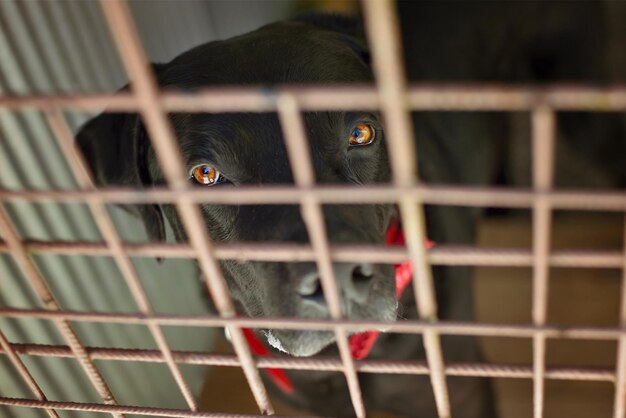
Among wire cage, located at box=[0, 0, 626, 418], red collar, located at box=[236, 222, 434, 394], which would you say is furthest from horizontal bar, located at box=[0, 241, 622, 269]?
red collar, located at box=[236, 222, 434, 394]

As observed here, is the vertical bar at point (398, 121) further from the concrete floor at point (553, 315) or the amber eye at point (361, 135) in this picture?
the concrete floor at point (553, 315)

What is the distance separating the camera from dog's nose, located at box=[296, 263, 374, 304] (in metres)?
0.76

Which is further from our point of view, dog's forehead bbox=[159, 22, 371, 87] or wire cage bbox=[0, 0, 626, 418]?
dog's forehead bbox=[159, 22, 371, 87]

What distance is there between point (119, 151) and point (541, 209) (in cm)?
101

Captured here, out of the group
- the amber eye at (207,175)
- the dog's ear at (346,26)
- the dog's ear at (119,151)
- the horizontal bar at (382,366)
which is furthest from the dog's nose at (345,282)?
the dog's ear at (346,26)

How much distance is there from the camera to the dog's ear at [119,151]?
1275 mm

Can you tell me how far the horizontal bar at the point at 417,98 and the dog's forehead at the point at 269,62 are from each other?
1.95 feet

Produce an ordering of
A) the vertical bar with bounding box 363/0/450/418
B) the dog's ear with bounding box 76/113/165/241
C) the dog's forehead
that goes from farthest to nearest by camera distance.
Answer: the dog's ear with bounding box 76/113/165/241 < the dog's forehead < the vertical bar with bounding box 363/0/450/418

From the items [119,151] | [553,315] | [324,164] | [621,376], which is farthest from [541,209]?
[553,315]

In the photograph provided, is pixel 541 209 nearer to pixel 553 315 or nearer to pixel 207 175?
pixel 207 175

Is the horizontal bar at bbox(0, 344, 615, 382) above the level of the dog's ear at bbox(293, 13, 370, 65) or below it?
below

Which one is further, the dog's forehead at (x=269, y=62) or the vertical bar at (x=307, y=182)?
the dog's forehead at (x=269, y=62)

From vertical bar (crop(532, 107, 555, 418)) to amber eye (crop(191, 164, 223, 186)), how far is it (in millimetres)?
674

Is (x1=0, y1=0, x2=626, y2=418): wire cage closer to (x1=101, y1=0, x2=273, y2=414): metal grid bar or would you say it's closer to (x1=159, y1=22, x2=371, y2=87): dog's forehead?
(x1=101, y1=0, x2=273, y2=414): metal grid bar
